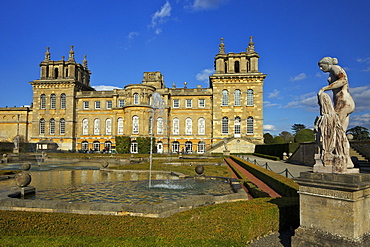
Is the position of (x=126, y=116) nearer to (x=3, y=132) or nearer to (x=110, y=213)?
(x=3, y=132)

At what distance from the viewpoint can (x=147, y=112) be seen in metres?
42.8

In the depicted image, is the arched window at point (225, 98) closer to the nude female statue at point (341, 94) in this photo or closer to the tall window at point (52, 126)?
the tall window at point (52, 126)

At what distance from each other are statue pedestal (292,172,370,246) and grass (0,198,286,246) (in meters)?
0.99

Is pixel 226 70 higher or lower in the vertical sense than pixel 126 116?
higher

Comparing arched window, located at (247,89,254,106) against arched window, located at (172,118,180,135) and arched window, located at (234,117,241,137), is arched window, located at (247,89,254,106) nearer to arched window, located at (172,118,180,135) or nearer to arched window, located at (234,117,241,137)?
arched window, located at (234,117,241,137)

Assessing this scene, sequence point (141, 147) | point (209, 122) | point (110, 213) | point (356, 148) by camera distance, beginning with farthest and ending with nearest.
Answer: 1. point (209, 122)
2. point (141, 147)
3. point (356, 148)
4. point (110, 213)

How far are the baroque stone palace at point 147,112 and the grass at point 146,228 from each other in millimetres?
34720

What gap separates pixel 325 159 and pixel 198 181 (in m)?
9.33

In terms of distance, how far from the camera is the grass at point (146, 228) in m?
4.50

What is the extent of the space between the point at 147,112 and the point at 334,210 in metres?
39.5

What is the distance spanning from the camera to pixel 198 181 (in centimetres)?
1352

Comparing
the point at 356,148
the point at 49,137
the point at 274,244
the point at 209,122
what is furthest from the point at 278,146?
the point at 49,137

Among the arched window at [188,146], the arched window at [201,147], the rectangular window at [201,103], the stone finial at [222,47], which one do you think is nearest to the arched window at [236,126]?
the arched window at [201,147]

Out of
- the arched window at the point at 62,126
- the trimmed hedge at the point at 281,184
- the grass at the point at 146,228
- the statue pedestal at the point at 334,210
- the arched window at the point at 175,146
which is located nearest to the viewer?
the statue pedestal at the point at 334,210
